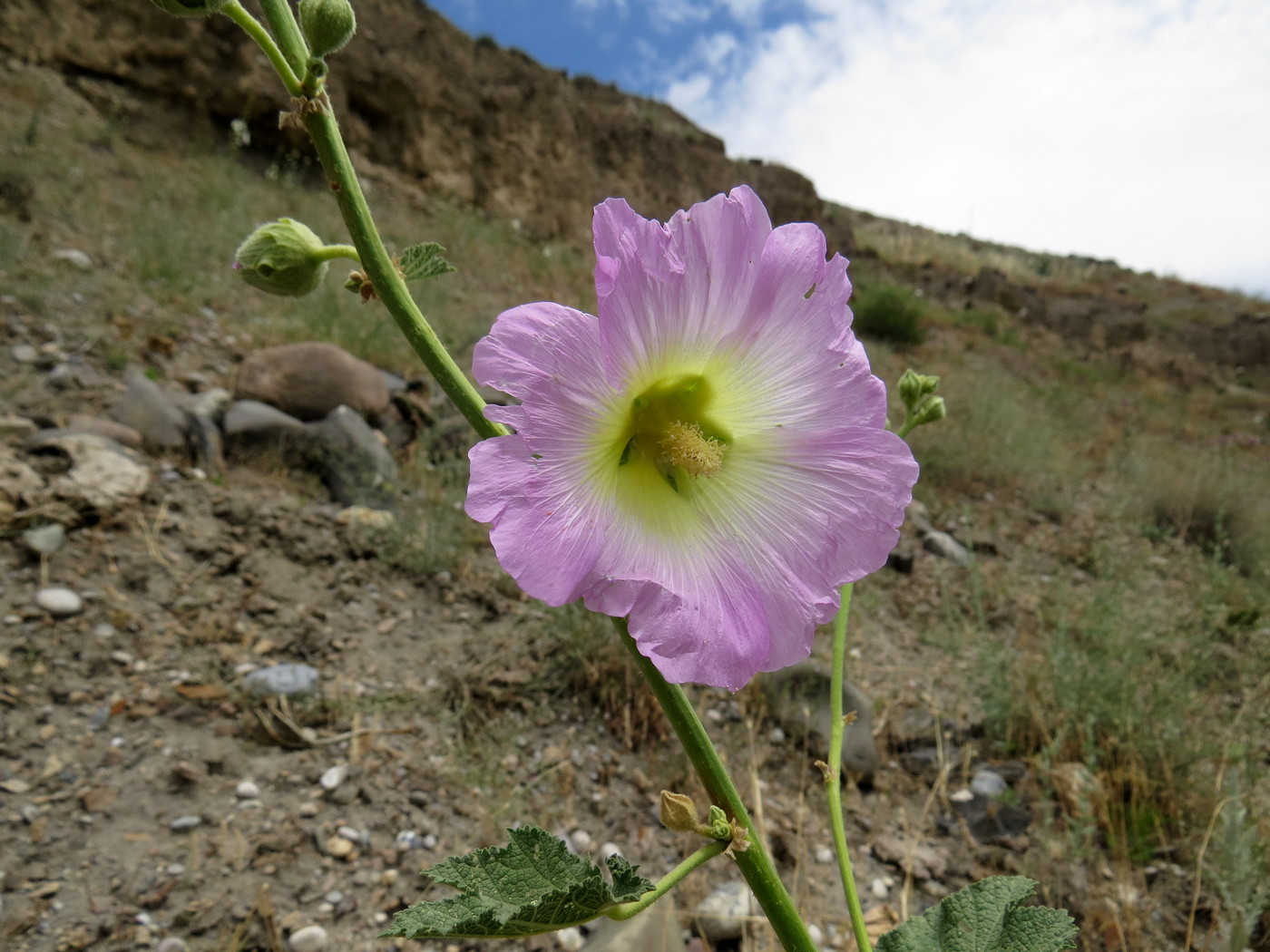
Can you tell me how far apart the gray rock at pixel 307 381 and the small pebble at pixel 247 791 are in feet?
7.38

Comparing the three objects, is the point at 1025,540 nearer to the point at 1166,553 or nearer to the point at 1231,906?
the point at 1166,553

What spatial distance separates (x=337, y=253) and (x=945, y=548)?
446 cm

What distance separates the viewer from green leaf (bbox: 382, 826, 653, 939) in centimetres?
66

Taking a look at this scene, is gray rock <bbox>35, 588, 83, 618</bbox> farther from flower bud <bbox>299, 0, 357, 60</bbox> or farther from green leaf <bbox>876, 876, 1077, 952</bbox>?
green leaf <bbox>876, 876, 1077, 952</bbox>

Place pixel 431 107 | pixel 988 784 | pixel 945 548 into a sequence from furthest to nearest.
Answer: pixel 431 107
pixel 945 548
pixel 988 784

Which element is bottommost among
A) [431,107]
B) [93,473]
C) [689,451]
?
[93,473]

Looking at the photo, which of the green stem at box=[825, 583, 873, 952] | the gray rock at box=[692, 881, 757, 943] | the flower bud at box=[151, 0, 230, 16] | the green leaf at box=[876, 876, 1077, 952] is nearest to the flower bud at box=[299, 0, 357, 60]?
A: the flower bud at box=[151, 0, 230, 16]

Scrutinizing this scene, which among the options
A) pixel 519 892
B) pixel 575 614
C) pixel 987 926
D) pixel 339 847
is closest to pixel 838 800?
pixel 987 926

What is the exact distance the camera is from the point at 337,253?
79 centimetres


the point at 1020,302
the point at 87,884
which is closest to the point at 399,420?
the point at 87,884

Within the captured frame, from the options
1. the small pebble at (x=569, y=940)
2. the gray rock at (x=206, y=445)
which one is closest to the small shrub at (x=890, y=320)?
the gray rock at (x=206, y=445)

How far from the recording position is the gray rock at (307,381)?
4000 millimetres

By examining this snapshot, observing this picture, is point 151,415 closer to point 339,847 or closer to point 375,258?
point 339,847

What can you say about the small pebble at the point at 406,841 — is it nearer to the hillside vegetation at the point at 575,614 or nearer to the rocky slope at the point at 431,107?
the hillside vegetation at the point at 575,614
